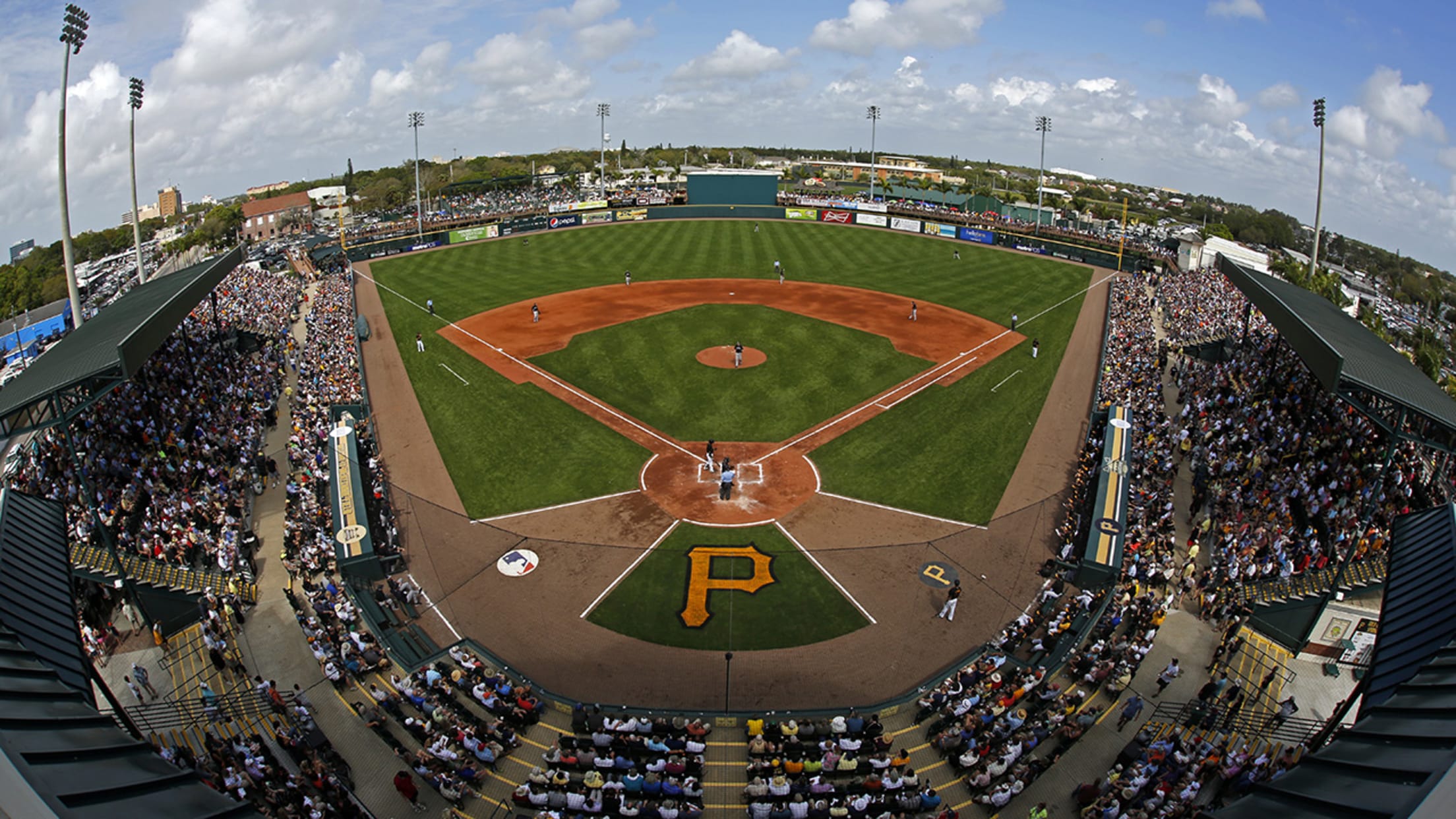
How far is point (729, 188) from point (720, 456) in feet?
207

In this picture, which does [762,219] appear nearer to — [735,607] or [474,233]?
[474,233]

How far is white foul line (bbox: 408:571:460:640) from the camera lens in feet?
63.7

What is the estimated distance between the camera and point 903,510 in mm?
24812

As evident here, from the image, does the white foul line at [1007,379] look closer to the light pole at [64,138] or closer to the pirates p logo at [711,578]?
the pirates p logo at [711,578]

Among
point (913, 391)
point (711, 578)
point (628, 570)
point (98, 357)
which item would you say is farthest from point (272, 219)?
point (711, 578)

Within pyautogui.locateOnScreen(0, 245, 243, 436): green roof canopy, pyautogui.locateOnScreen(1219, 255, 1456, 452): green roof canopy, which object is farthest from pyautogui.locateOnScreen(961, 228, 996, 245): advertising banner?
pyautogui.locateOnScreen(0, 245, 243, 436): green roof canopy

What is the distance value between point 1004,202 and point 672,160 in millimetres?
86020

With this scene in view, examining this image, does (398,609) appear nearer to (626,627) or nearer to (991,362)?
(626,627)

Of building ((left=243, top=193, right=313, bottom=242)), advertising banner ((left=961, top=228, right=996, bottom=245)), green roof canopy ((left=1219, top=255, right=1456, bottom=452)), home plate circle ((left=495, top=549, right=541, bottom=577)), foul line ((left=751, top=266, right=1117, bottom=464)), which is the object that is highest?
building ((left=243, top=193, right=313, bottom=242))

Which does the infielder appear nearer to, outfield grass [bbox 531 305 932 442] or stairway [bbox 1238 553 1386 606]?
stairway [bbox 1238 553 1386 606]

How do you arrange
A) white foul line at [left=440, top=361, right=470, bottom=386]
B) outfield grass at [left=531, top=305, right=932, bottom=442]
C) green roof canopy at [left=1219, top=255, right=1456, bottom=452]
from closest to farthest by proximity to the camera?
green roof canopy at [left=1219, top=255, right=1456, bottom=452] < outfield grass at [left=531, top=305, right=932, bottom=442] < white foul line at [left=440, top=361, right=470, bottom=386]

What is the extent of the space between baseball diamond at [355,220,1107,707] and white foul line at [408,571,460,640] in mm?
142

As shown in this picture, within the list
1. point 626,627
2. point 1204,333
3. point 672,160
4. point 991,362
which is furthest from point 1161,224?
point 626,627

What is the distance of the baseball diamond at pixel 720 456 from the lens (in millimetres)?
19781
